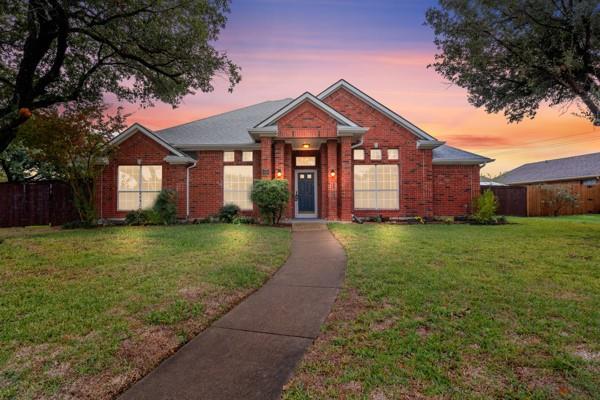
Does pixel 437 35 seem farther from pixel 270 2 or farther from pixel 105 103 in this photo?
pixel 105 103

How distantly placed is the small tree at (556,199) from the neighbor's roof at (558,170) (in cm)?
855

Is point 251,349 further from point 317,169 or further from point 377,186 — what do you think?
point 377,186

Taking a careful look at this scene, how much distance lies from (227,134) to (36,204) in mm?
9724

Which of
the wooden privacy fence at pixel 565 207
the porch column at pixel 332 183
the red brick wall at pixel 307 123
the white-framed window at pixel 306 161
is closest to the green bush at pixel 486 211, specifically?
the porch column at pixel 332 183

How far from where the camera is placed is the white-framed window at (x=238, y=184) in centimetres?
1366

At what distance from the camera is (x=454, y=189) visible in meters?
13.9

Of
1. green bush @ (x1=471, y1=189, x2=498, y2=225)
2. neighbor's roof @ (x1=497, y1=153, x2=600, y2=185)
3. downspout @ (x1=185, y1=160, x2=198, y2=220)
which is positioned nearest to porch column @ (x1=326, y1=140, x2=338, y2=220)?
green bush @ (x1=471, y1=189, x2=498, y2=225)

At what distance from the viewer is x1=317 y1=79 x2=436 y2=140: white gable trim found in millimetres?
13430

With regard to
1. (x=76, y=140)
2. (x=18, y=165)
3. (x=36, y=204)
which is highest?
(x=76, y=140)

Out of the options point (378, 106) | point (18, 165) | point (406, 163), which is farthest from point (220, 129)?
point (18, 165)

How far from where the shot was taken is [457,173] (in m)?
14.0

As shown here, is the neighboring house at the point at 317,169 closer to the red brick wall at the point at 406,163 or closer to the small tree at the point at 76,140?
the red brick wall at the point at 406,163

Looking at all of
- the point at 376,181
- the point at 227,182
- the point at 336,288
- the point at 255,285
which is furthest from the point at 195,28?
the point at 376,181

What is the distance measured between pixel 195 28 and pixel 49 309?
27.0 ft
